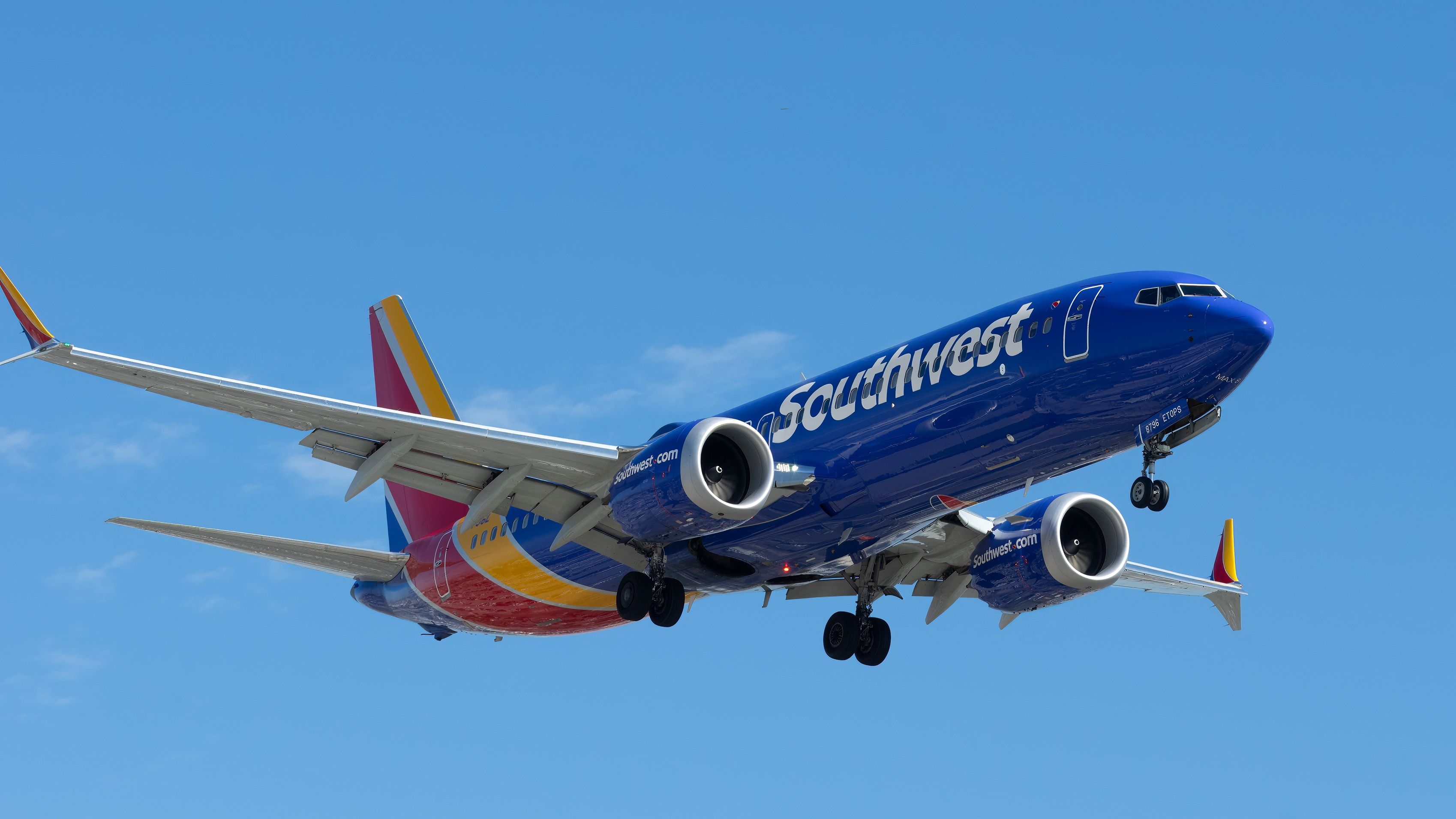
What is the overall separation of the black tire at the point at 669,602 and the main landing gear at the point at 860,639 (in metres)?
4.42

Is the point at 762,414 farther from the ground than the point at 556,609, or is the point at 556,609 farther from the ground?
the point at 762,414

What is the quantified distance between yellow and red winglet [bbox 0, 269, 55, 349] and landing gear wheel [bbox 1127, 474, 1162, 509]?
15935 millimetres

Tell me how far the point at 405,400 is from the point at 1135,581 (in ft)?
57.3

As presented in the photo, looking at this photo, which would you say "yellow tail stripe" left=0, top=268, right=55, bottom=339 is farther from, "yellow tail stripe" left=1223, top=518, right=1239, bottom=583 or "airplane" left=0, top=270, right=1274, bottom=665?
"yellow tail stripe" left=1223, top=518, right=1239, bottom=583

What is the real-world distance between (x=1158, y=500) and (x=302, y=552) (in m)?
17.1

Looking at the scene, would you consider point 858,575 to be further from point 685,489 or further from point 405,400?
point 405,400

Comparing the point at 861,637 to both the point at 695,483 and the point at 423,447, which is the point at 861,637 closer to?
the point at 695,483

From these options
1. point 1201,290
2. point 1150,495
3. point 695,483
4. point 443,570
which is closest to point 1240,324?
point 1201,290

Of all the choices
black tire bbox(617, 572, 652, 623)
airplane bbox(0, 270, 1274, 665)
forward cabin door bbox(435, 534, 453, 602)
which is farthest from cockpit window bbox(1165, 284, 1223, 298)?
forward cabin door bbox(435, 534, 453, 602)

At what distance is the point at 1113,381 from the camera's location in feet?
70.6

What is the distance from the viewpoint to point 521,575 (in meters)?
29.4

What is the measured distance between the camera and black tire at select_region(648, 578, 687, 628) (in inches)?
1065

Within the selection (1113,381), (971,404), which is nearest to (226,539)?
(971,404)

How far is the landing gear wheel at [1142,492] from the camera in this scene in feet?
71.3
